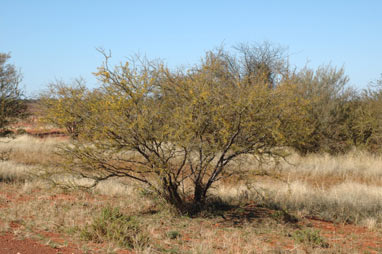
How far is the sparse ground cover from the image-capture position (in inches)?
255

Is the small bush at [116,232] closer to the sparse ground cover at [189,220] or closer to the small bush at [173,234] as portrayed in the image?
the sparse ground cover at [189,220]

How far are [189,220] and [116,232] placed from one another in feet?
7.66

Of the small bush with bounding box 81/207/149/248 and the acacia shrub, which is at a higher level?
the acacia shrub

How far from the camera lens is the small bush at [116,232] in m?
6.34

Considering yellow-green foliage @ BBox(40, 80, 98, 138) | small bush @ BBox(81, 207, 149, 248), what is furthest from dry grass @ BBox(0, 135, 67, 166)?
small bush @ BBox(81, 207, 149, 248)

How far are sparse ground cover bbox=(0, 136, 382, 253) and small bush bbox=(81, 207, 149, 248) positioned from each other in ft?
0.05

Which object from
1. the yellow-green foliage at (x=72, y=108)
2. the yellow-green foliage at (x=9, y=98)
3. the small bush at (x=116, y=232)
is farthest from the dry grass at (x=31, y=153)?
the small bush at (x=116, y=232)

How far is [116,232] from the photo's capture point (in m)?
6.37

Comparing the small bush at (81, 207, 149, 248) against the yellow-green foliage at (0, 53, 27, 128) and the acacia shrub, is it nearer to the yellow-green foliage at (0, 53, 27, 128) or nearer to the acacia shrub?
Answer: the acacia shrub

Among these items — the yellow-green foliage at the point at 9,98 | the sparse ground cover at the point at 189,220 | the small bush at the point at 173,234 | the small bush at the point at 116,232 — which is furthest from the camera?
the yellow-green foliage at the point at 9,98

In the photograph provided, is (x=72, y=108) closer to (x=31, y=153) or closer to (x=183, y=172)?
(x=183, y=172)

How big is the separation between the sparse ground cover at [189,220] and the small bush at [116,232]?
0.05 ft

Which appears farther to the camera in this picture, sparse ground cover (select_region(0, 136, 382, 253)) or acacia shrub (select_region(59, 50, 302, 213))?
A: acacia shrub (select_region(59, 50, 302, 213))

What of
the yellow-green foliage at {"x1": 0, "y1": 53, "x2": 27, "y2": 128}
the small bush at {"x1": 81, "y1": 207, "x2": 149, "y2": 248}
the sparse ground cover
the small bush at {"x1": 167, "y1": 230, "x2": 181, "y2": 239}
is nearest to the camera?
the small bush at {"x1": 81, "y1": 207, "x2": 149, "y2": 248}
